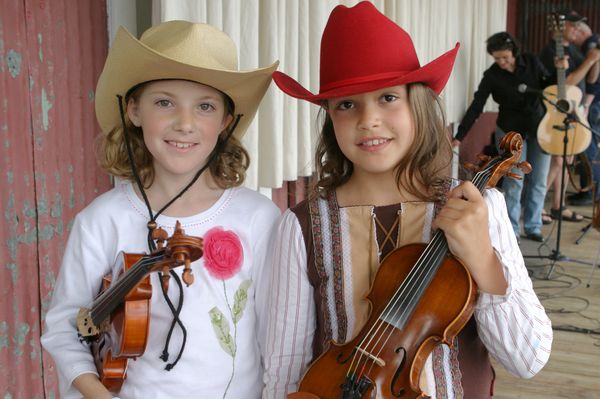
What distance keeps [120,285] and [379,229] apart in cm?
49

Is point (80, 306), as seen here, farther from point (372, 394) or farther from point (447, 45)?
point (447, 45)

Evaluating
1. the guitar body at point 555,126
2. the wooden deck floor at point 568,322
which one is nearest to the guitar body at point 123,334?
the wooden deck floor at point 568,322

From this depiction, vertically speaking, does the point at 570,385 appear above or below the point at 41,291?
below

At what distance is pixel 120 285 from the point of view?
1232 mm

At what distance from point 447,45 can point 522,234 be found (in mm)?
1716

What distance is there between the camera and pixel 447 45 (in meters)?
5.82

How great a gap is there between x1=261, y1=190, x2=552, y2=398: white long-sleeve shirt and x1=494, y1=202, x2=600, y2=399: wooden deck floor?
1.81 meters

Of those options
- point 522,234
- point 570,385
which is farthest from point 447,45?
point 570,385

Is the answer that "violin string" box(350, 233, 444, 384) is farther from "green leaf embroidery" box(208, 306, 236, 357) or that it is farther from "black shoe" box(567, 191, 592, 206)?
"black shoe" box(567, 191, 592, 206)

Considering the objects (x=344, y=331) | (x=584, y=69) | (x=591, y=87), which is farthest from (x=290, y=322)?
(x=591, y=87)

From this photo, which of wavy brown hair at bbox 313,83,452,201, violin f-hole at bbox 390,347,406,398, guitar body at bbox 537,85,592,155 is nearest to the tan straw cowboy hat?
wavy brown hair at bbox 313,83,452,201

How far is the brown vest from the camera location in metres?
1.31

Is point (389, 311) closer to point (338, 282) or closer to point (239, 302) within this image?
point (338, 282)

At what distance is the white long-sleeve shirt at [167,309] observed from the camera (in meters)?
1.38
